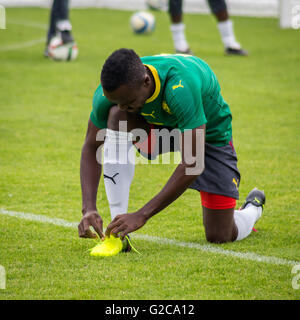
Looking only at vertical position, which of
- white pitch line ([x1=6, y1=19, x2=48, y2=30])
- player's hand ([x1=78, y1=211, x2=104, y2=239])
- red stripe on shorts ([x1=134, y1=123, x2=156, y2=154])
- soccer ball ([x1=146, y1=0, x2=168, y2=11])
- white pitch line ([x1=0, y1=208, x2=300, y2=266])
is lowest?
white pitch line ([x1=6, y1=19, x2=48, y2=30])

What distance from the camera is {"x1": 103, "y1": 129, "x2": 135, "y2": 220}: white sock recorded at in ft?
12.3

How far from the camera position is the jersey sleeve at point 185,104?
10.9ft

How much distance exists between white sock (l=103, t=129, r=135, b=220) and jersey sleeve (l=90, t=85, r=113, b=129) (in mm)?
67

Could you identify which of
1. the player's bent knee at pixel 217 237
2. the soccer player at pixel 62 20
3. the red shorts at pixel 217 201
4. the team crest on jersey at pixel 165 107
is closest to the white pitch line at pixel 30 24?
the soccer player at pixel 62 20

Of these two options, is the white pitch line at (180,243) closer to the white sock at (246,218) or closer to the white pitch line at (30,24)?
the white sock at (246,218)

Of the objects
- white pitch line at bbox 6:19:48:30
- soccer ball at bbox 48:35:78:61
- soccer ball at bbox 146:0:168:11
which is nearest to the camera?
soccer ball at bbox 48:35:78:61

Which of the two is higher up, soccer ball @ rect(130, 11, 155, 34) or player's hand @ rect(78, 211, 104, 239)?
player's hand @ rect(78, 211, 104, 239)

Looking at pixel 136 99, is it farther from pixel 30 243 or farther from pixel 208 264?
pixel 30 243

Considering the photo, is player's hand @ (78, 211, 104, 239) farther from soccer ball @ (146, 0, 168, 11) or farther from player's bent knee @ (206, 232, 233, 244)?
soccer ball @ (146, 0, 168, 11)

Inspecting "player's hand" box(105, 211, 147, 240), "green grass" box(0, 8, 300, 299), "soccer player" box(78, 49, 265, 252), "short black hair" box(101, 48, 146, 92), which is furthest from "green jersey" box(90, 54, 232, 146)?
"green grass" box(0, 8, 300, 299)

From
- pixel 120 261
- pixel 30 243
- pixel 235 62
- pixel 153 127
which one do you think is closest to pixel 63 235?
pixel 30 243

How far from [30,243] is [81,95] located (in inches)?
182

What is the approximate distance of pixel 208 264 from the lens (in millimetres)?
3570

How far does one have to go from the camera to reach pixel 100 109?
364 centimetres
